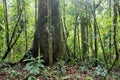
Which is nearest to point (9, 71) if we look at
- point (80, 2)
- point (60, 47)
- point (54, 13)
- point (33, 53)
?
point (33, 53)

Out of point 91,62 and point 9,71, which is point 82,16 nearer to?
point 91,62

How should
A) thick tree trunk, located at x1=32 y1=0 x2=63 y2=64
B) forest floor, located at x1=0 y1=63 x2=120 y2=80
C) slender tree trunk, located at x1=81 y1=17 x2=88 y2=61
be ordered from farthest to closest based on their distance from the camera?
slender tree trunk, located at x1=81 y1=17 x2=88 y2=61
thick tree trunk, located at x1=32 y1=0 x2=63 y2=64
forest floor, located at x1=0 y1=63 x2=120 y2=80

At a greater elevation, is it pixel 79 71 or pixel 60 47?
pixel 60 47

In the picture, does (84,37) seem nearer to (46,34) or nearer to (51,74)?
(46,34)

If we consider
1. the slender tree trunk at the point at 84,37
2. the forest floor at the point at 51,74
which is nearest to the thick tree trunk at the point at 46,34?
the forest floor at the point at 51,74

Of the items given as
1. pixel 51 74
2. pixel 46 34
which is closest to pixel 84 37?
pixel 46 34

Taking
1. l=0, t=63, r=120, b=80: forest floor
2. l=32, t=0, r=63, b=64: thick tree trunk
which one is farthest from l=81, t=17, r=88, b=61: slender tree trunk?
l=0, t=63, r=120, b=80: forest floor

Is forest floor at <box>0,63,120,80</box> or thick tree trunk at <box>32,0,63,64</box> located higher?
thick tree trunk at <box>32,0,63,64</box>

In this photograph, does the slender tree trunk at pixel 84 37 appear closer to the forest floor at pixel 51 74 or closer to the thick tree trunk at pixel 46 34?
the thick tree trunk at pixel 46 34

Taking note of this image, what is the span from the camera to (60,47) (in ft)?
30.9

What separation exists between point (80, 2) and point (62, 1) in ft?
11.2

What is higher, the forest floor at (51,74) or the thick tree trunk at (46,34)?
the thick tree trunk at (46,34)

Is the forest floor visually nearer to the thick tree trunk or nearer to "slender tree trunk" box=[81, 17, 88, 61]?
the thick tree trunk

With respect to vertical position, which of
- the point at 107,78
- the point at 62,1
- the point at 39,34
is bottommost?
the point at 107,78
